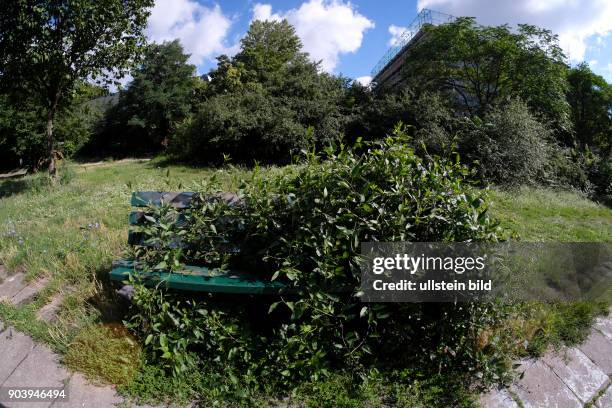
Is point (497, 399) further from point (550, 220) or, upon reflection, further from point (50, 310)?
point (550, 220)

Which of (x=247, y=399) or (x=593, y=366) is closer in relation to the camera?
(x=247, y=399)

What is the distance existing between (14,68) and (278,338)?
33.8ft

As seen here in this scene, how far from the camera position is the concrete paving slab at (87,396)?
2.40 metres

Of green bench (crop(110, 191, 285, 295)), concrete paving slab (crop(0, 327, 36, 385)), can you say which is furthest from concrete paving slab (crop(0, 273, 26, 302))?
green bench (crop(110, 191, 285, 295))

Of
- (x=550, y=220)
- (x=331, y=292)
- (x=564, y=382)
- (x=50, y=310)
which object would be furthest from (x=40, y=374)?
(x=550, y=220)

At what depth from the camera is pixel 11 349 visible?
113 inches

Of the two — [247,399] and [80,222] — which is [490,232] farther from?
[80,222]

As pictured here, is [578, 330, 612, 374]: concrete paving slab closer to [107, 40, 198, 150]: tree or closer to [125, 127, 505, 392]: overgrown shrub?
[125, 127, 505, 392]: overgrown shrub

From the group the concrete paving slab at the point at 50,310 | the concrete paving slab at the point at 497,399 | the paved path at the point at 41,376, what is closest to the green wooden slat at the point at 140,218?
the concrete paving slab at the point at 50,310

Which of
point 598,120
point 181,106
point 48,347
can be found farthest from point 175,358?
point 181,106

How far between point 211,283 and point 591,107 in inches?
840

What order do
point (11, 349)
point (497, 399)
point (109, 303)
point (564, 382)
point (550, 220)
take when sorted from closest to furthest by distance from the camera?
1. point (497, 399)
2. point (564, 382)
3. point (11, 349)
4. point (109, 303)
5. point (550, 220)

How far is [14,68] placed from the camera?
9422mm

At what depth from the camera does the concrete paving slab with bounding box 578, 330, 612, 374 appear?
2.79 m
